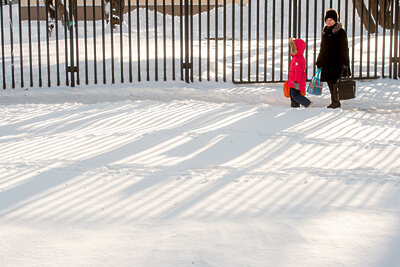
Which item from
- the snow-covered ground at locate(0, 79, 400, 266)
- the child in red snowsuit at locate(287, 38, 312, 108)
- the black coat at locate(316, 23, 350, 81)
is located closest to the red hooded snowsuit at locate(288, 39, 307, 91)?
the child in red snowsuit at locate(287, 38, 312, 108)

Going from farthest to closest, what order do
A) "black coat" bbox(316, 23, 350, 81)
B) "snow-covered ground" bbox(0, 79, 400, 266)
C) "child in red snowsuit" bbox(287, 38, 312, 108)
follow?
"black coat" bbox(316, 23, 350, 81) < "child in red snowsuit" bbox(287, 38, 312, 108) < "snow-covered ground" bbox(0, 79, 400, 266)

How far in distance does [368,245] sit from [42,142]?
3963 millimetres

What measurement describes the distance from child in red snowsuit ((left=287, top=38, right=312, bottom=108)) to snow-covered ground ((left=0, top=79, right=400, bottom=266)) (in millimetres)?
390

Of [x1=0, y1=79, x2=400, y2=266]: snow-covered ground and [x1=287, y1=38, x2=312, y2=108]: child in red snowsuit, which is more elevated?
[x1=287, y1=38, x2=312, y2=108]: child in red snowsuit

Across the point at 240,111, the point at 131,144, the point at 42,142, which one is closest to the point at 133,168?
the point at 131,144

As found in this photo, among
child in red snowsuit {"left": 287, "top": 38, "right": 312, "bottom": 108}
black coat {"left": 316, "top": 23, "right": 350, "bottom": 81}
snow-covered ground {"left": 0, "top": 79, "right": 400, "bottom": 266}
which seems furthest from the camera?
black coat {"left": 316, "top": 23, "right": 350, "bottom": 81}

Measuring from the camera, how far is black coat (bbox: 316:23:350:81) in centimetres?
880

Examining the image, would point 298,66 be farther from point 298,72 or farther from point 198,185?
point 198,185

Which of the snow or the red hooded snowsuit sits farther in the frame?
the red hooded snowsuit

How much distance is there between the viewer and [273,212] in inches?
168

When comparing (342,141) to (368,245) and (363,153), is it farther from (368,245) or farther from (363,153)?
(368,245)

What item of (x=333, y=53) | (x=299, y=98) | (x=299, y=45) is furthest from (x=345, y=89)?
(x=299, y=45)

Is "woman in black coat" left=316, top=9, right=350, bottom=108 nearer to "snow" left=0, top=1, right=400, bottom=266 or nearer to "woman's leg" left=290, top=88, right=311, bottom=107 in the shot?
"woman's leg" left=290, top=88, right=311, bottom=107

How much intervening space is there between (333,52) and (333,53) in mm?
14
